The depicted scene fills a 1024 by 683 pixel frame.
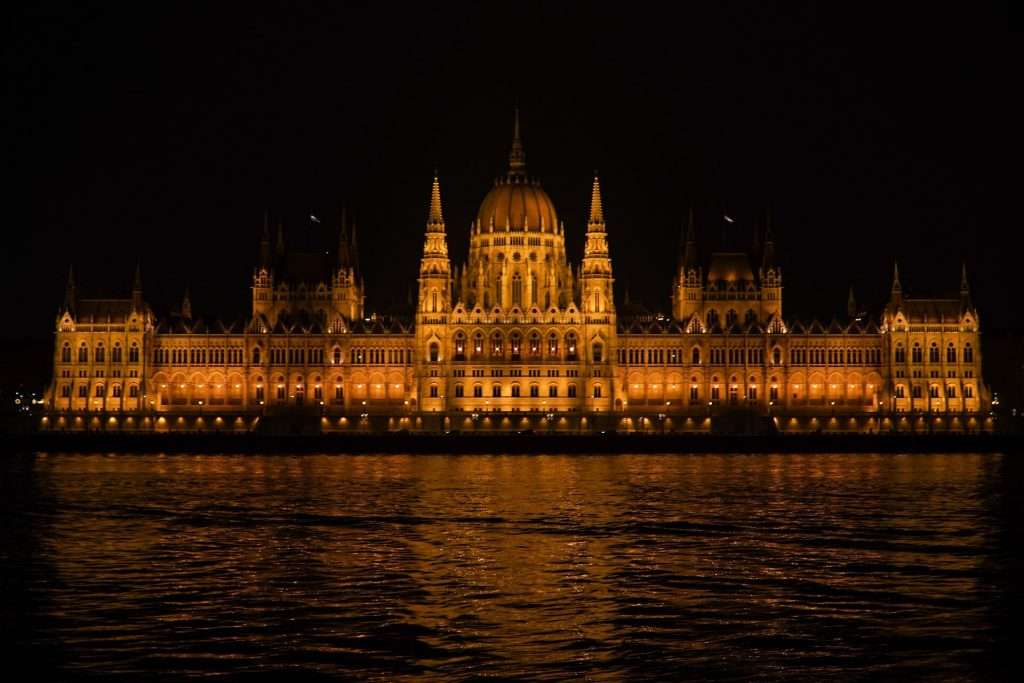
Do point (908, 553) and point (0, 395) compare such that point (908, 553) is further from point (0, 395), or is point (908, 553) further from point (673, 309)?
point (0, 395)

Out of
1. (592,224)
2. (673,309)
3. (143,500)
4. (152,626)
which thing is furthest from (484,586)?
(673,309)

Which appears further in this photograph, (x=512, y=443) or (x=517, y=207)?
(x=517, y=207)

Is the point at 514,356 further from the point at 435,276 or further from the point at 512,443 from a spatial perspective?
the point at 512,443

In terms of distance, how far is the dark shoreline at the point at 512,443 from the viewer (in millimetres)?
119750

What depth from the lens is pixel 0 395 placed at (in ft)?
569

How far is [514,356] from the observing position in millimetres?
142000

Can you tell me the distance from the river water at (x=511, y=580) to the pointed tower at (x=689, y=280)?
240 feet

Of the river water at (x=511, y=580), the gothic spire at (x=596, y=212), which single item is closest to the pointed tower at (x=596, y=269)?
the gothic spire at (x=596, y=212)

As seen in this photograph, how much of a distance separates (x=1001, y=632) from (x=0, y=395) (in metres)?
149

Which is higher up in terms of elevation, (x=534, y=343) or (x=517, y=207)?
(x=517, y=207)

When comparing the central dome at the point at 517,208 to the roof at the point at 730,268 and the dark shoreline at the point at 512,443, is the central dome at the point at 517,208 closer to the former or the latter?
the roof at the point at 730,268

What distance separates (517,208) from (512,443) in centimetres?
3587

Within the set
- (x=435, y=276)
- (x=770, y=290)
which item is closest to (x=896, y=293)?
(x=770, y=290)

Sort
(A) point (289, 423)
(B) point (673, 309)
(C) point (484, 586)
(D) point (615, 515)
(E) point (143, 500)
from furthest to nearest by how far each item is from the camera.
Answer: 1. (B) point (673, 309)
2. (A) point (289, 423)
3. (E) point (143, 500)
4. (D) point (615, 515)
5. (C) point (484, 586)
